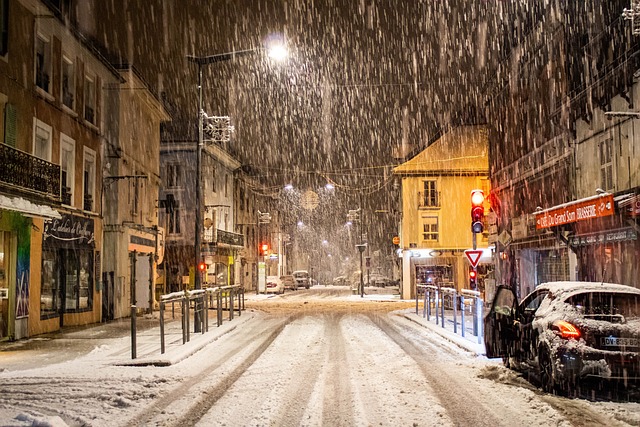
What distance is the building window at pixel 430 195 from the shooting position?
43.3 metres

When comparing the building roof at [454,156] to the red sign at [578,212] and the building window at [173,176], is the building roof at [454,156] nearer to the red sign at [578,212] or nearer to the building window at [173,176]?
the building window at [173,176]

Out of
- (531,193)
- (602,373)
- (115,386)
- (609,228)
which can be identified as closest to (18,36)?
(115,386)

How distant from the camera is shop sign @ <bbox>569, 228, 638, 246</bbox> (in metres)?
17.6

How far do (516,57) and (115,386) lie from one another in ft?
81.7

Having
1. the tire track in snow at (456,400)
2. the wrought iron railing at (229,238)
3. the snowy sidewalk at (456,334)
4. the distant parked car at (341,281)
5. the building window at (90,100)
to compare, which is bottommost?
the distant parked car at (341,281)

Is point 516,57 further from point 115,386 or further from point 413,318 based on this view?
point 115,386

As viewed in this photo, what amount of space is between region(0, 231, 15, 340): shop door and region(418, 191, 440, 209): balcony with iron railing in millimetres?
30698

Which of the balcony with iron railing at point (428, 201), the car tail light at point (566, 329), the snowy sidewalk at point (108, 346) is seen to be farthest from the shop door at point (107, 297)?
the balcony with iron railing at point (428, 201)

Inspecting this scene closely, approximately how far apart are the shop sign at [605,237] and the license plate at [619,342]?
1024cm

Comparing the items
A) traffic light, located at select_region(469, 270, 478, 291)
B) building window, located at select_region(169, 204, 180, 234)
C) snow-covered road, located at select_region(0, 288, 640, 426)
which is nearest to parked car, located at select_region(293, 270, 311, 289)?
building window, located at select_region(169, 204, 180, 234)

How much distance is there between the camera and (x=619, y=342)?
8.09 meters

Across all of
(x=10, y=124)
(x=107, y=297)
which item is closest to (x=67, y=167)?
(x=10, y=124)

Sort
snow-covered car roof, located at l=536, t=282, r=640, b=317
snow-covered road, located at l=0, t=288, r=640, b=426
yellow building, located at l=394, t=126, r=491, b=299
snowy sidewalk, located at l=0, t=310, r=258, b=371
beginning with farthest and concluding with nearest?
yellow building, located at l=394, t=126, r=491, b=299 → snowy sidewalk, located at l=0, t=310, r=258, b=371 → snow-covered car roof, located at l=536, t=282, r=640, b=317 → snow-covered road, located at l=0, t=288, r=640, b=426

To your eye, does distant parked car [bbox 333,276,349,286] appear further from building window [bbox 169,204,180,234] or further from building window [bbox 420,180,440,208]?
building window [bbox 420,180,440,208]
